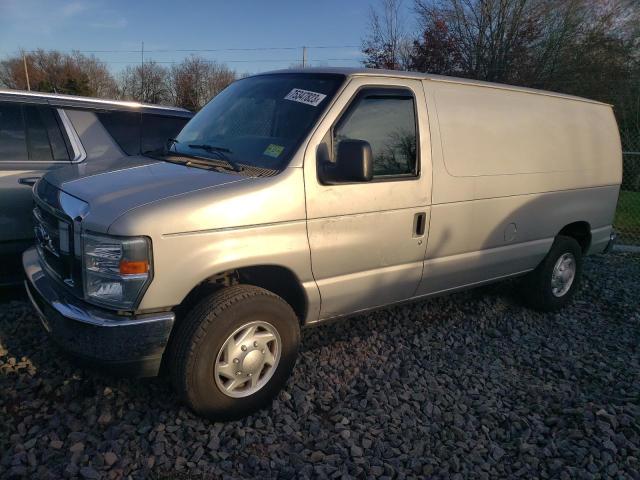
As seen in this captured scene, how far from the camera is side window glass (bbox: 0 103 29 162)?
409 cm

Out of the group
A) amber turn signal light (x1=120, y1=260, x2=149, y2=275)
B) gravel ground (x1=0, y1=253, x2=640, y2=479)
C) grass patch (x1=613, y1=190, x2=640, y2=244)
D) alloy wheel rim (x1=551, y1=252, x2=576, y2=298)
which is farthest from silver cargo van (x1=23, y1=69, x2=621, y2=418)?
grass patch (x1=613, y1=190, x2=640, y2=244)

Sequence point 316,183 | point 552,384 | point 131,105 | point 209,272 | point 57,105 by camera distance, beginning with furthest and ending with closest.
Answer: point 131,105 → point 57,105 → point 552,384 → point 316,183 → point 209,272

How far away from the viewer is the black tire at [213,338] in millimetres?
2627

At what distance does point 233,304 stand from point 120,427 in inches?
37.5

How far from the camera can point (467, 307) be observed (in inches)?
193

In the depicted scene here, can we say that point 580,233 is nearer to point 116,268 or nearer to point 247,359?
point 247,359

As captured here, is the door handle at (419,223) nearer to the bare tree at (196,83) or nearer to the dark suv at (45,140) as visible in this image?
the dark suv at (45,140)

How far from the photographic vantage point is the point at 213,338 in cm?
266

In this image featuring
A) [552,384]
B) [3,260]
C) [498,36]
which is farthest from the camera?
[498,36]

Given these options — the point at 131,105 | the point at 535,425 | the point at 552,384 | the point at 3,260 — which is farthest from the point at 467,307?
the point at 3,260

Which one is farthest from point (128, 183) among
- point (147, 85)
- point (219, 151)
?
point (147, 85)

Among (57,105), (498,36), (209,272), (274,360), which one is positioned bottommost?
(274,360)

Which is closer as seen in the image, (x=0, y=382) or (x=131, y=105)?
(x=0, y=382)

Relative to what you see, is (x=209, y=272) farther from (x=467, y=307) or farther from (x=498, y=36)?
(x=498, y=36)
